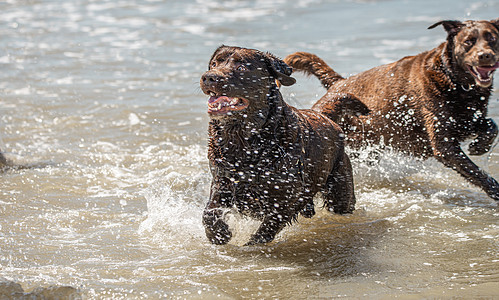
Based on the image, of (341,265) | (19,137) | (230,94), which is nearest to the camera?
(230,94)

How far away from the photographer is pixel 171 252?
4.66 m

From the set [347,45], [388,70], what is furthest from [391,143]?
[347,45]

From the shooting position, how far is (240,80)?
167 inches

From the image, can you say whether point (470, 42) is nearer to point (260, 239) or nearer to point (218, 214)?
point (260, 239)

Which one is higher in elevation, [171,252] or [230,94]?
[230,94]

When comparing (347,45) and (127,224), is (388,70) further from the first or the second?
(347,45)

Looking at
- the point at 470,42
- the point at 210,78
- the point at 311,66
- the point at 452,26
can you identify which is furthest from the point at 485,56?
the point at 210,78

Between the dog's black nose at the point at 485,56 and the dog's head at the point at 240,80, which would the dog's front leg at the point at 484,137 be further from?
the dog's head at the point at 240,80

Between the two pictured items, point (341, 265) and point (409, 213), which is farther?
point (409, 213)

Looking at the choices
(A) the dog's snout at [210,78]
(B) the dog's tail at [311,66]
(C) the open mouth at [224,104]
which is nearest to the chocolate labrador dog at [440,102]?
(B) the dog's tail at [311,66]

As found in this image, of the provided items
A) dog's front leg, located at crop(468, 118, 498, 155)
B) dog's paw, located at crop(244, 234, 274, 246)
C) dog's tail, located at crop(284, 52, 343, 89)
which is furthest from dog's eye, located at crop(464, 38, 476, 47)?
dog's paw, located at crop(244, 234, 274, 246)

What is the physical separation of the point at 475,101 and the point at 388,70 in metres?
0.96

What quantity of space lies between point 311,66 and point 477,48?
5.57 ft

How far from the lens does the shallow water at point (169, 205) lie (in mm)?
4184
